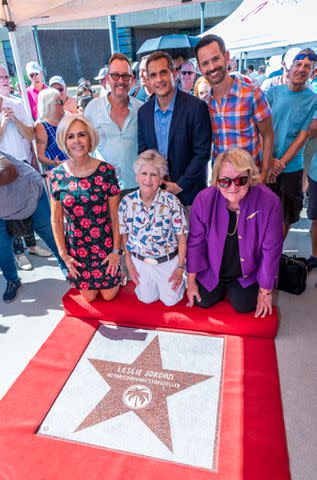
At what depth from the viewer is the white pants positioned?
2.68m

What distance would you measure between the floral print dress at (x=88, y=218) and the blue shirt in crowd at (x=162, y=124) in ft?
1.50

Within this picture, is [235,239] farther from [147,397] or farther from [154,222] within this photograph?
[147,397]

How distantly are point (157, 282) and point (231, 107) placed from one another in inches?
56.8

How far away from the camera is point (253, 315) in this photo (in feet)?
8.16

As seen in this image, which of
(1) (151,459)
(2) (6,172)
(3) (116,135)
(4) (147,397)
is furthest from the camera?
(3) (116,135)

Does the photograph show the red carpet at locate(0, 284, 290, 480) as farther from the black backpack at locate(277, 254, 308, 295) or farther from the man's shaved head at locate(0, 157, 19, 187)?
the man's shaved head at locate(0, 157, 19, 187)

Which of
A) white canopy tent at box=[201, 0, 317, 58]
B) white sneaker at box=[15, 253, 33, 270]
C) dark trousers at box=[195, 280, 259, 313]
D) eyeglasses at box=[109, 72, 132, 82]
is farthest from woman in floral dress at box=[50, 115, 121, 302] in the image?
white canopy tent at box=[201, 0, 317, 58]

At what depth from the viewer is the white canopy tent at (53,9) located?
310 centimetres

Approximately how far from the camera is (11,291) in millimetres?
3156

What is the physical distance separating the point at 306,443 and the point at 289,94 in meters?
2.51

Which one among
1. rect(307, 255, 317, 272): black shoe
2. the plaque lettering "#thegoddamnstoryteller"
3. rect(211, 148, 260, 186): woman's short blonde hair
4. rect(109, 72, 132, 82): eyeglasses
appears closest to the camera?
the plaque lettering "#thegoddamnstoryteller"

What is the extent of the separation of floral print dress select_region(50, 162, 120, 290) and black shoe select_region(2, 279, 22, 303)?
0.75 metres

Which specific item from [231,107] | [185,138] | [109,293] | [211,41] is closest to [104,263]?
[109,293]

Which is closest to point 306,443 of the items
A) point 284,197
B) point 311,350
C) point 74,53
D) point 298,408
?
point 298,408
